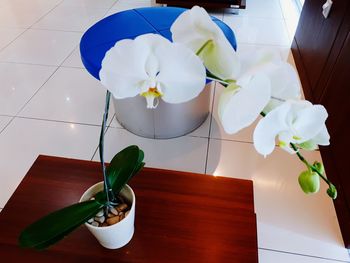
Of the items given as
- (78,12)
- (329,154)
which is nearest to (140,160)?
(329,154)

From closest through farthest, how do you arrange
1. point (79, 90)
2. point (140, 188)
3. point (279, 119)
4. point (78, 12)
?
1. point (279, 119)
2. point (140, 188)
3. point (79, 90)
4. point (78, 12)

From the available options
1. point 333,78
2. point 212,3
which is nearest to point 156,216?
point 333,78

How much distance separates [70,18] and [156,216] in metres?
2.84

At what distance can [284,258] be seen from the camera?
1.23m

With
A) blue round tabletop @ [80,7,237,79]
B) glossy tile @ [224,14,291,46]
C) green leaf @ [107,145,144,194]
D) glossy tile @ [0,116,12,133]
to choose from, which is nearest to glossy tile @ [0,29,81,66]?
glossy tile @ [0,116,12,133]

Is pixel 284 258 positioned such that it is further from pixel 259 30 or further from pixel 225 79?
pixel 259 30

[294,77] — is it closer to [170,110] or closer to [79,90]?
[170,110]

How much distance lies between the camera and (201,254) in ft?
2.45

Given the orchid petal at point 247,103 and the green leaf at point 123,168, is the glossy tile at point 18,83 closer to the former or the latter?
the green leaf at point 123,168

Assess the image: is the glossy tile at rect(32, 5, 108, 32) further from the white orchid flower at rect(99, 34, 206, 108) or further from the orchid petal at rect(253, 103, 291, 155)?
the orchid petal at rect(253, 103, 291, 155)

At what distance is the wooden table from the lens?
0.75 meters

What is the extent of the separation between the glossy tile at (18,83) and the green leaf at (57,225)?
1.52m

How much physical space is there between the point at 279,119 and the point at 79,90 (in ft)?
6.37

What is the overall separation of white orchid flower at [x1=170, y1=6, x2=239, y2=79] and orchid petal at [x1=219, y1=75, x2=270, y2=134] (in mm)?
60
